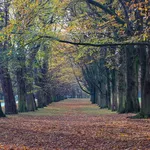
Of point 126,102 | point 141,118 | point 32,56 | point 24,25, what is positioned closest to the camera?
point 24,25

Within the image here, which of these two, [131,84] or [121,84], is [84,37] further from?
[121,84]

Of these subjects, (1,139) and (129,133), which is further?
(129,133)

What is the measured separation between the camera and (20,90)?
3234 cm

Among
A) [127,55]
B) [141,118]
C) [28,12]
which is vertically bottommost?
[141,118]

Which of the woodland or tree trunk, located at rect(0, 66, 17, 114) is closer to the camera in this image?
the woodland

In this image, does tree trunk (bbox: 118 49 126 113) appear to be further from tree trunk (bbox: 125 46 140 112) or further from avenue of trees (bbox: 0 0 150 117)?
tree trunk (bbox: 125 46 140 112)

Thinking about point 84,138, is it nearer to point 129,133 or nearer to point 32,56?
point 129,133

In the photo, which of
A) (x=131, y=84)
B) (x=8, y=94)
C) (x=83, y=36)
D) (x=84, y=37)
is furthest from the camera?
(x=8, y=94)

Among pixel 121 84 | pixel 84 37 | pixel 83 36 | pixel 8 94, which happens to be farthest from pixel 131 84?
pixel 8 94

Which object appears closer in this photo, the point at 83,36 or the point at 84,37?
the point at 83,36

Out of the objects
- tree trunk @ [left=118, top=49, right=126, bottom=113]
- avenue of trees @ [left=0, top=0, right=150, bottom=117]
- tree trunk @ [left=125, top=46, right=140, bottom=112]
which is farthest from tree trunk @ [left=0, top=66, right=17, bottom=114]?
tree trunk @ [left=125, top=46, right=140, bottom=112]

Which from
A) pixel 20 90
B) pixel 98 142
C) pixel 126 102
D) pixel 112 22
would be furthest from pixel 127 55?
pixel 98 142

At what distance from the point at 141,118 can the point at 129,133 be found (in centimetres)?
638

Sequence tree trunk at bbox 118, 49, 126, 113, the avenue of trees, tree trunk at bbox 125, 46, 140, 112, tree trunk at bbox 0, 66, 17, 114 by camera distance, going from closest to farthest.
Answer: the avenue of trees, tree trunk at bbox 125, 46, 140, 112, tree trunk at bbox 118, 49, 126, 113, tree trunk at bbox 0, 66, 17, 114
